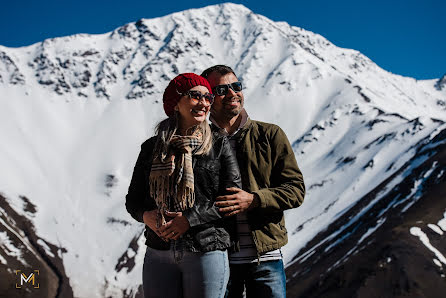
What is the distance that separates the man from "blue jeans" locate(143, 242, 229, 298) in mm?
613

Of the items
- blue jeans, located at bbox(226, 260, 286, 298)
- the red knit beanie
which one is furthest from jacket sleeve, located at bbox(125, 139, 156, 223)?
blue jeans, located at bbox(226, 260, 286, 298)

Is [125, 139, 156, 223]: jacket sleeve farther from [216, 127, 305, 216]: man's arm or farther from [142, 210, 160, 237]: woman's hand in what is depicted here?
[216, 127, 305, 216]: man's arm

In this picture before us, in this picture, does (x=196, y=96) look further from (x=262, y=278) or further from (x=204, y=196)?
(x=262, y=278)

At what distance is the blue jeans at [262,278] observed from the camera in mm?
5859

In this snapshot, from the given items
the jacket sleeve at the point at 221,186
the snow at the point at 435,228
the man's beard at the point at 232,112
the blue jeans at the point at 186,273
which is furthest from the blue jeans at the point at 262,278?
the snow at the point at 435,228

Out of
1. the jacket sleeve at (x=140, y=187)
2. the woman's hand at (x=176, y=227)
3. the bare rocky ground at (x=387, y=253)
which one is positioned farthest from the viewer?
the bare rocky ground at (x=387, y=253)

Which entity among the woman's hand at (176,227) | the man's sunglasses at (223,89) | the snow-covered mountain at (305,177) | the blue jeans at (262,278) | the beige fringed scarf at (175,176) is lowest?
the blue jeans at (262,278)

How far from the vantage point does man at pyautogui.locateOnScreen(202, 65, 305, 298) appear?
5.75 m

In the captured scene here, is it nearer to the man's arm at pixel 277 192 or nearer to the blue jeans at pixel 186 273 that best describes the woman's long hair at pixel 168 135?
the man's arm at pixel 277 192

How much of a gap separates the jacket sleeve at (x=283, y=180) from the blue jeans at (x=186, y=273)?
0.91 meters

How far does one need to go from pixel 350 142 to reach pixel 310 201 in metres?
28.6

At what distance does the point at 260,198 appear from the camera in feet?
18.1

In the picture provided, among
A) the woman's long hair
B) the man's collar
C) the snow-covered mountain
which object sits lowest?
the woman's long hair

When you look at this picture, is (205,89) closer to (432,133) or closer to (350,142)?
(432,133)
